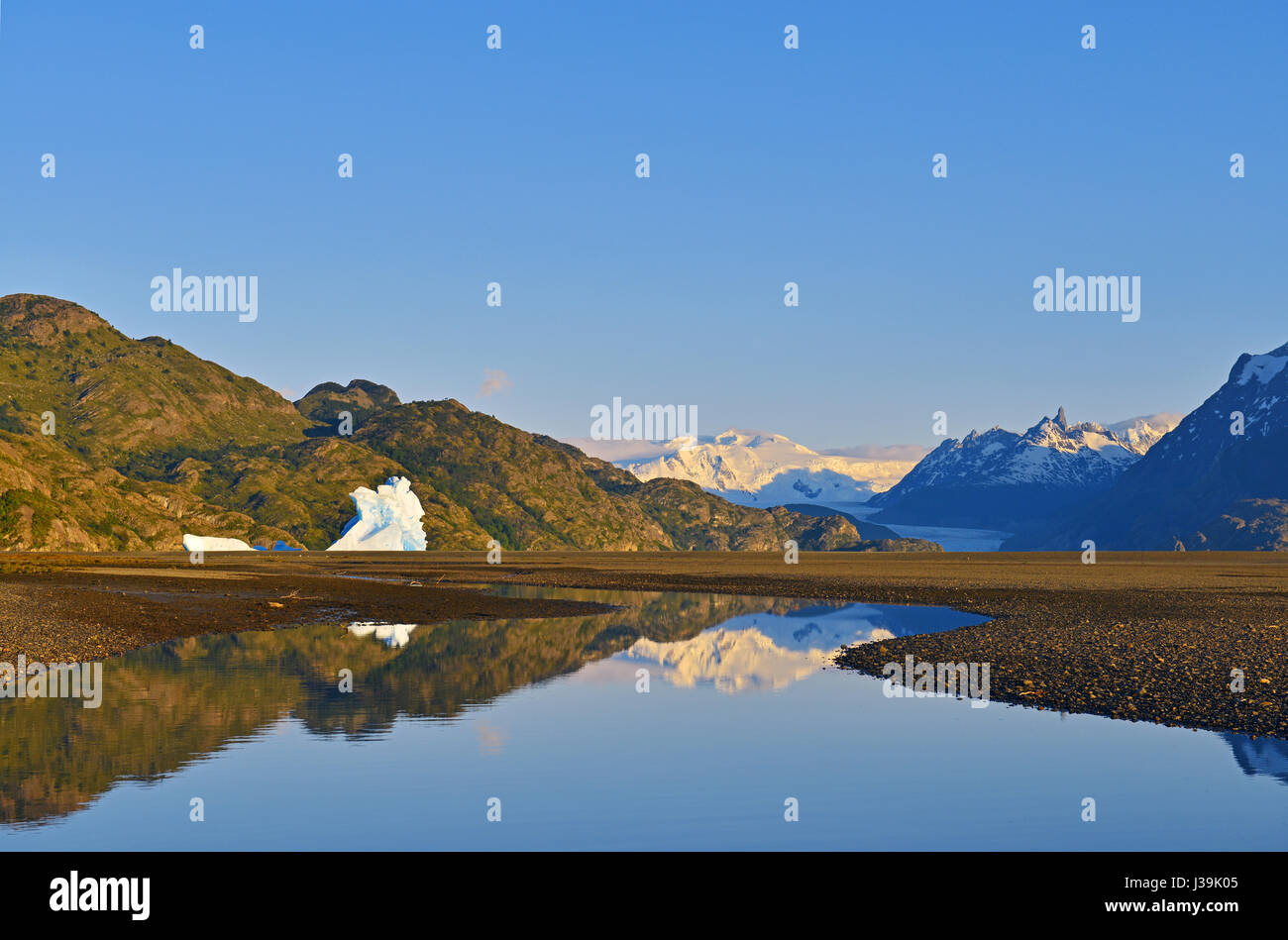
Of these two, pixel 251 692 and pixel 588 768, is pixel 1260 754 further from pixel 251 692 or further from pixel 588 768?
pixel 251 692

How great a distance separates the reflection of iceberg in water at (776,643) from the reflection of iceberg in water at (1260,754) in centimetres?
1880

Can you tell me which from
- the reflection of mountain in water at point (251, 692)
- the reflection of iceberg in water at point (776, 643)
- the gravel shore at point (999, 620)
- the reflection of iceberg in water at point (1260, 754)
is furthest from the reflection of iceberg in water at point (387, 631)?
the reflection of iceberg in water at point (1260, 754)

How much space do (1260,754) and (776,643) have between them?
37.1m

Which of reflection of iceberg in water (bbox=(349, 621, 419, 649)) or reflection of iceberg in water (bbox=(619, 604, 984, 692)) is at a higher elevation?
reflection of iceberg in water (bbox=(349, 621, 419, 649))

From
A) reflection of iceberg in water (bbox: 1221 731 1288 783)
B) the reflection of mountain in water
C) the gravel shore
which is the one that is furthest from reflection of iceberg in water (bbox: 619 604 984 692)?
reflection of iceberg in water (bbox: 1221 731 1288 783)

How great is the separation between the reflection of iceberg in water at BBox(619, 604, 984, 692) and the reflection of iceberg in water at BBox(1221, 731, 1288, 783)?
18796 mm

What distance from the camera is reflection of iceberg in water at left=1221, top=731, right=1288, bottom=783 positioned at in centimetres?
2661

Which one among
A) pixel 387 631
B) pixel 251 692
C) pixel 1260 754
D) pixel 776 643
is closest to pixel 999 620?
pixel 776 643

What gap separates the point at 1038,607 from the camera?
3095 inches

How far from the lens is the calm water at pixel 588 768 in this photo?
2219 centimetres

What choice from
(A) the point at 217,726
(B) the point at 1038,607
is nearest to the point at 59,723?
(A) the point at 217,726

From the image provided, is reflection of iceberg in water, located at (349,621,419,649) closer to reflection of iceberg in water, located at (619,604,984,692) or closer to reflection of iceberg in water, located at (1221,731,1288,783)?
reflection of iceberg in water, located at (619,604,984,692)
